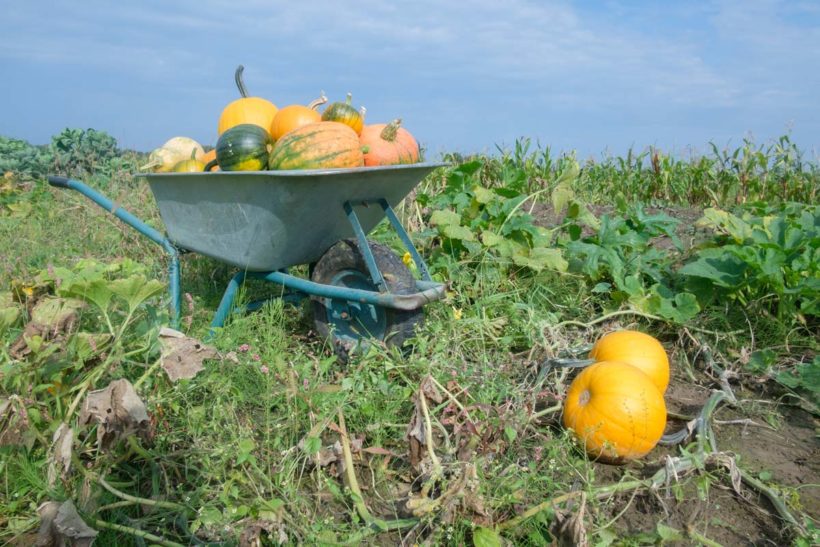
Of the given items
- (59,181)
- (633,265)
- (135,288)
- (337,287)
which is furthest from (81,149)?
(633,265)

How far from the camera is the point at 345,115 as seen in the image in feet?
9.66

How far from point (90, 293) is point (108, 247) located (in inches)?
121

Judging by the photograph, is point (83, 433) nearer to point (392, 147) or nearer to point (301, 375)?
point (301, 375)

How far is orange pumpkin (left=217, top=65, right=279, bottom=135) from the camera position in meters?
3.16

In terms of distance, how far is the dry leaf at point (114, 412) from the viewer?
5.94 feet

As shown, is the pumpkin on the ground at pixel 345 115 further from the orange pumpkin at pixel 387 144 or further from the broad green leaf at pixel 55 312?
the broad green leaf at pixel 55 312

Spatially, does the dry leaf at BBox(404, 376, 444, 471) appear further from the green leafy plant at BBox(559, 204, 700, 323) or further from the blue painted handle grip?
the blue painted handle grip

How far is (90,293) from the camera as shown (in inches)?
83.8

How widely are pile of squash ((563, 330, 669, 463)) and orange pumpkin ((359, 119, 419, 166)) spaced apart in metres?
1.32

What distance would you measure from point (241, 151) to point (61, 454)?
1.50m

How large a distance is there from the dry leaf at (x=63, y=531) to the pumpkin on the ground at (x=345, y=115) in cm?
196

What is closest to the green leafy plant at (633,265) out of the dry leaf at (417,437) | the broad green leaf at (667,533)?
the broad green leaf at (667,533)

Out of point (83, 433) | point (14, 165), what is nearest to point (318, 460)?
point (83, 433)

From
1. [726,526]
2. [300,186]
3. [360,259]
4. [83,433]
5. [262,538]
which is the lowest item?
[726,526]
